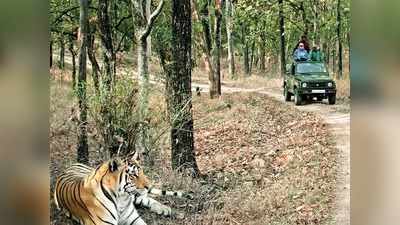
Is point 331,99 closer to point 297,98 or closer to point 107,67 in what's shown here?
point 297,98

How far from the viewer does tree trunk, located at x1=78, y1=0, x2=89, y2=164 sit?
3.32 m

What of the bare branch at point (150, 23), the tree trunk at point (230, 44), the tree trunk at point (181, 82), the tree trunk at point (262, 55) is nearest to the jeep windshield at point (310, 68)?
the tree trunk at point (262, 55)

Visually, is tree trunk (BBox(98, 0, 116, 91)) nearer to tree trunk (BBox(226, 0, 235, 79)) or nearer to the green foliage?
the green foliage

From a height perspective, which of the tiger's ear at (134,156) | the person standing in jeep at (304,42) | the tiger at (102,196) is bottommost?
the tiger at (102,196)

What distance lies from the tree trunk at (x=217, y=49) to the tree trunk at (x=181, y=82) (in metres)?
0.15

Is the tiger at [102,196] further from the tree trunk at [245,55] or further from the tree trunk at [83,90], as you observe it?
the tree trunk at [245,55]

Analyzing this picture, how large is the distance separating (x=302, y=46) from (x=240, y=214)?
3.47ft

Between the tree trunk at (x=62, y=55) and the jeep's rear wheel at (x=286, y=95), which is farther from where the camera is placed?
the jeep's rear wheel at (x=286, y=95)

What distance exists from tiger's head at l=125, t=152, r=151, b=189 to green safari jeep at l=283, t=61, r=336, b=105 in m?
0.96

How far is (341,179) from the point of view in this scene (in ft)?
11.0

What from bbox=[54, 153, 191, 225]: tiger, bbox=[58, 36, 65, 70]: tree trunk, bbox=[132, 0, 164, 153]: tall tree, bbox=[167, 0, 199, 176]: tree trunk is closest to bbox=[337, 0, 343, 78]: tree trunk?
bbox=[167, 0, 199, 176]: tree trunk

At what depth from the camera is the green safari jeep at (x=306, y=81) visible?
336 centimetres
